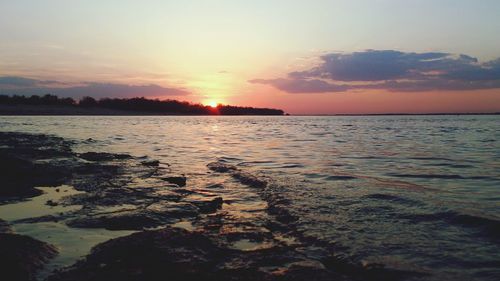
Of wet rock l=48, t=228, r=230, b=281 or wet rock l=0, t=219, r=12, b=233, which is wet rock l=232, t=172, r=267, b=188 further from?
wet rock l=0, t=219, r=12, b=233

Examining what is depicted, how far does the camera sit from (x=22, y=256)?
16.5ft

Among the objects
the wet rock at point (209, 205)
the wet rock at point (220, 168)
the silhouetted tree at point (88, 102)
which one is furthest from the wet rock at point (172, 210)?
the silhouetted tree at point (88, 102)

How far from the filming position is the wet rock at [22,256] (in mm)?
4648

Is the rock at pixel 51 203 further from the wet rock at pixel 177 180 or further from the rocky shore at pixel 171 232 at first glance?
the wet rock at pixel 177 180

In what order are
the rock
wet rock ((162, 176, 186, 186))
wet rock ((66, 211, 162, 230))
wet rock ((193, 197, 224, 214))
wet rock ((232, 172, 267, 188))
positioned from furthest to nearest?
wet rock ((232, 172, 267, 188)), wet rock ((162, 176, 186, 186)), the rock, wet rock ((193, 197, 224, 214)), wet rock ((66, 211, 162, 230))

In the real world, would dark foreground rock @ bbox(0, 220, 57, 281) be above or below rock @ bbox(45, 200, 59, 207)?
above

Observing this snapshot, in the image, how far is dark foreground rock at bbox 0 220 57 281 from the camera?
4.64 m

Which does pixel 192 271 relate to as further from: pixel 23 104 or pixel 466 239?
pixel 23 104

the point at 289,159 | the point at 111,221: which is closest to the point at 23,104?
the point at 289,159

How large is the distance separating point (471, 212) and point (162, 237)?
6.39 metres

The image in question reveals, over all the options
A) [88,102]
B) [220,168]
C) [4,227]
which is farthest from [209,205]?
[88,102]

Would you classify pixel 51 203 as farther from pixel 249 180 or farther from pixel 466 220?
pixel 466 220

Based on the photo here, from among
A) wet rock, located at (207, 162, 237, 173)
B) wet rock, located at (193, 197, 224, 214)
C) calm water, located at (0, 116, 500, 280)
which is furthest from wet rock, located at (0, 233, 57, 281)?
wet rock, located at (207, 162, 237, 173)

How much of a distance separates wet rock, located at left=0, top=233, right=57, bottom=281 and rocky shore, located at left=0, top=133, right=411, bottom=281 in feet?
0.04
